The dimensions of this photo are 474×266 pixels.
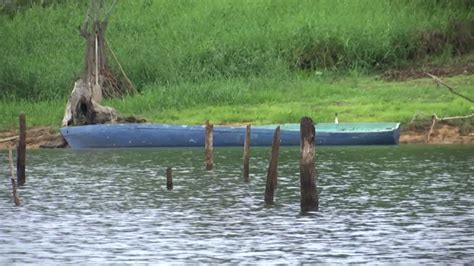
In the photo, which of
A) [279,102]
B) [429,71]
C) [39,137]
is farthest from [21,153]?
[429,71]

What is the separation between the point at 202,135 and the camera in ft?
126

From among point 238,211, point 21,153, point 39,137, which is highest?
point 21,153

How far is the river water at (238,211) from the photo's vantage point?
20.5 m

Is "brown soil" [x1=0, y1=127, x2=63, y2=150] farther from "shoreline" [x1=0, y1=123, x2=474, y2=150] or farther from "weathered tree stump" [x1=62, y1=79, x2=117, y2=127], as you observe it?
"shoreline" [x1=0, y1=123, x2=474, y2=150]

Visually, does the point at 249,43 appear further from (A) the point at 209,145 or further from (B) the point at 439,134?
(A) the point at 209,145

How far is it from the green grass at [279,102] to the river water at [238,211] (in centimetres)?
385

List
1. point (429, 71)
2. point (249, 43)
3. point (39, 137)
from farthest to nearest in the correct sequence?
point (249, 43), point (429, 71), point (39, 137)

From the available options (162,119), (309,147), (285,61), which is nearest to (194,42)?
(285,61)

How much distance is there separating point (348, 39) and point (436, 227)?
23.7 m

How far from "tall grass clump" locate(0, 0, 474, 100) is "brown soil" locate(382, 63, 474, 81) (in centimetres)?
104

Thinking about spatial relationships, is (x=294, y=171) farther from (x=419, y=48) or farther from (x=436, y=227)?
(x=419, y=48)

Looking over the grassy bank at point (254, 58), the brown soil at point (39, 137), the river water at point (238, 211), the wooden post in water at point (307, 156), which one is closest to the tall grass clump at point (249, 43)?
the grassy bank at point (254, 58)

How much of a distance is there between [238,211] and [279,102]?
17171 millimetres

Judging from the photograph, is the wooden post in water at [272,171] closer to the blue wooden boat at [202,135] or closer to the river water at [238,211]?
the river water at [238,211]
